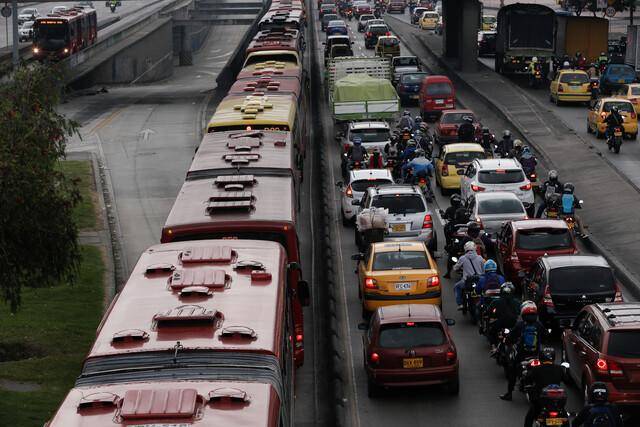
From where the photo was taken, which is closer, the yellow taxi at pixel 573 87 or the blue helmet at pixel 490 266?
the blue helmet at pixel 490 266

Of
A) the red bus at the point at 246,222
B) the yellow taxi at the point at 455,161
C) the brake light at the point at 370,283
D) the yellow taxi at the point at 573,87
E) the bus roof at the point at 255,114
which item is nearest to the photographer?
the red bus at the point at 246,222

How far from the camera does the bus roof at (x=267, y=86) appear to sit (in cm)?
3888

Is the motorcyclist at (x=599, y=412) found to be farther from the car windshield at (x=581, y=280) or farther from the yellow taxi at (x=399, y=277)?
the yellow taxi at (x=399, y=277)

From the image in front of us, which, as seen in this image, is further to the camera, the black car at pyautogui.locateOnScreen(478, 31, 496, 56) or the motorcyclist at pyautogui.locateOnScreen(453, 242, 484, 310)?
the black car at pyautogui.locateOnScreen(478, 31, 496, 56)

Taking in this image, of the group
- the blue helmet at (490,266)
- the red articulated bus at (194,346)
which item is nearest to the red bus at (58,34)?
the blue helmet at (490,266)

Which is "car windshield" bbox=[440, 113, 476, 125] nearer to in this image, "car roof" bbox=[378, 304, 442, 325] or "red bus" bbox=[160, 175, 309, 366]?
"red bus" bbox=[160, 175, 309, 366]

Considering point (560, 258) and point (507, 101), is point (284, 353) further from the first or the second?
point (507, 101)

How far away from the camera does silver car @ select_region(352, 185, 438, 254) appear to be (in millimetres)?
28891

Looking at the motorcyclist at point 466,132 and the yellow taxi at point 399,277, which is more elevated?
the yellow taxi at point 399,277

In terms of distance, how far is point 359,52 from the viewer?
87812 mm

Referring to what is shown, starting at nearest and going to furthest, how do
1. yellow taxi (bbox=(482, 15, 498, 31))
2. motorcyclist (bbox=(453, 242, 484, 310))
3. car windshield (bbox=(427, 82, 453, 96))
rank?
motorcyclist (bbox=(453, 242, 484, 310)) < car windshield (bbox=(427, 82, 453, 96)) < yellow taxi (bbox=(482, 15, 498, 31))

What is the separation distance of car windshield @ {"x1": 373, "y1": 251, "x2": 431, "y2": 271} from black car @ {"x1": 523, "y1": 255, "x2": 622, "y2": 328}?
8.52 feet

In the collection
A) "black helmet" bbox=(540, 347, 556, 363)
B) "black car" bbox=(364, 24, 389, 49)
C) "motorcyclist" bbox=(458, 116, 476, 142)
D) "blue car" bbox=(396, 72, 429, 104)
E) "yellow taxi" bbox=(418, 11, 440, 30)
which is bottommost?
"yellow taxi" bbox=(418, 11, 440, 30)

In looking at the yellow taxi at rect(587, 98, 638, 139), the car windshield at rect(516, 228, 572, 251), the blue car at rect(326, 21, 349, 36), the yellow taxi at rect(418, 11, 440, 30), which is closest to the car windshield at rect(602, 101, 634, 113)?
the yellow taxi at rect(587, 98, 638, 139)
